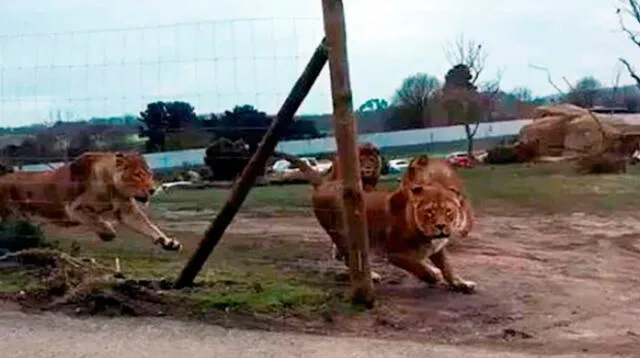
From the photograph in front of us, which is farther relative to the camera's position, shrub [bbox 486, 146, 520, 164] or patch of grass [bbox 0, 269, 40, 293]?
shrub [bbox 486, 146, 520, 164]

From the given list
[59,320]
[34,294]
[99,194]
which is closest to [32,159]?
[99,194]

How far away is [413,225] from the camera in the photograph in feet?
29.2

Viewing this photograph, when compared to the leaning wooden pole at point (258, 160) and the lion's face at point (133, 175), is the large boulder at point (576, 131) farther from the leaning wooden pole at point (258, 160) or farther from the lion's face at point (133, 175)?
the leaning wooden pole at point (258, 160)

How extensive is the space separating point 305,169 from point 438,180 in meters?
1.47

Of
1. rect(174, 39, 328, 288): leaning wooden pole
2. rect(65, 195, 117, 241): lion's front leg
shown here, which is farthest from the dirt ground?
rect(174, 39, 328, 288): leaning wooden pole

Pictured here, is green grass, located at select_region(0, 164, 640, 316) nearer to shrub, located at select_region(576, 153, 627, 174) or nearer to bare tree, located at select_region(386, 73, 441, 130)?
bare tree, located at select_region(386, 73, 441, 130)

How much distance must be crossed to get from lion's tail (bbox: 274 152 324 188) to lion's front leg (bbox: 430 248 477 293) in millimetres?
1206

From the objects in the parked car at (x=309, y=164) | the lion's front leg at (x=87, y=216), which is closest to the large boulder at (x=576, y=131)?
the parked car at (x=309, y=164)

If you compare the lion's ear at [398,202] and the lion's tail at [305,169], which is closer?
the lion's ear at [398,202]

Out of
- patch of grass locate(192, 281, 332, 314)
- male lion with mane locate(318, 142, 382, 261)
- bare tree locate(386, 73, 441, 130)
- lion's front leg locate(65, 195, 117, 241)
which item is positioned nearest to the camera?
patch of grass locate(192, 281, 332, 314)

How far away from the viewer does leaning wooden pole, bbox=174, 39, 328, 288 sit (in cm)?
822

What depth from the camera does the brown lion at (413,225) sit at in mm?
8883

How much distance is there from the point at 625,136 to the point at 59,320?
26784 millimetres

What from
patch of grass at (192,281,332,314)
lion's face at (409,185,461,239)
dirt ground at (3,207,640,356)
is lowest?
dirt ground at (3,207,640,356)
